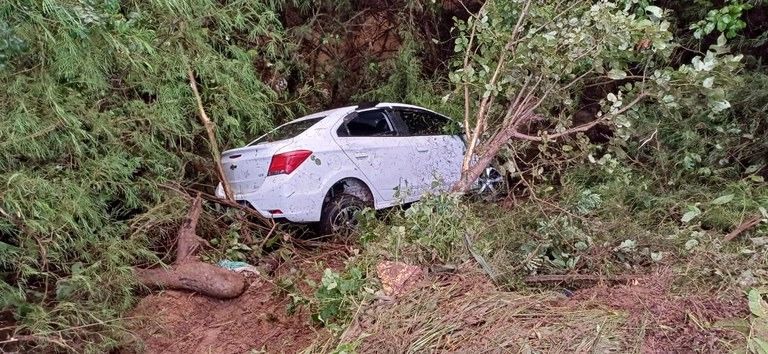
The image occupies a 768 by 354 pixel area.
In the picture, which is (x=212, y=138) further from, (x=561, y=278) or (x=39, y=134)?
(x=561, y=278)

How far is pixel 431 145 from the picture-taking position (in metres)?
6.25

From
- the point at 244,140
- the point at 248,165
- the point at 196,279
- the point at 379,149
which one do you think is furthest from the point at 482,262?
the point at 244,140

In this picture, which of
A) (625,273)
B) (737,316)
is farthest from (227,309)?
(737,316)

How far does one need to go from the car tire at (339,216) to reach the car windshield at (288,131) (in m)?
0.77

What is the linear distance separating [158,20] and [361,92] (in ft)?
12.2

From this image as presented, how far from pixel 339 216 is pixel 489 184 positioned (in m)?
1.51

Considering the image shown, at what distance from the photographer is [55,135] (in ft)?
13.4

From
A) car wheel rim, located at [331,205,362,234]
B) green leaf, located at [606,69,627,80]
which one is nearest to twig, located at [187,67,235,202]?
car wheel rim, located at [331,205,362,234]

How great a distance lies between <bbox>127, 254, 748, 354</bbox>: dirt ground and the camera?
8.98ft

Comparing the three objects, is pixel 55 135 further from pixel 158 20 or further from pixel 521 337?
pixel 521 337

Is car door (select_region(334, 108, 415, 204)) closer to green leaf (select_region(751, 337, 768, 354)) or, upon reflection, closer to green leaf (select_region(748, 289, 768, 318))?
green leaf (select_region(748, 289, 768, 318))

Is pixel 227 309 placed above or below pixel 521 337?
below

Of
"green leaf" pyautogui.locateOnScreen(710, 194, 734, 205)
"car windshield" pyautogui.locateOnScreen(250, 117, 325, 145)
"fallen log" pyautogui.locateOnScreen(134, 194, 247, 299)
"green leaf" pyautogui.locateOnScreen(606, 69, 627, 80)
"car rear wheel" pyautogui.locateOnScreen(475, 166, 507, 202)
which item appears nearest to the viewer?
"fallen log" pyautogui.locateOnScreen(134, 194, 247, 299)

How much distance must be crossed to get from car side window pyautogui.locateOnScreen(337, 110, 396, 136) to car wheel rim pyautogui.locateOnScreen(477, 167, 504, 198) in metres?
1.13
